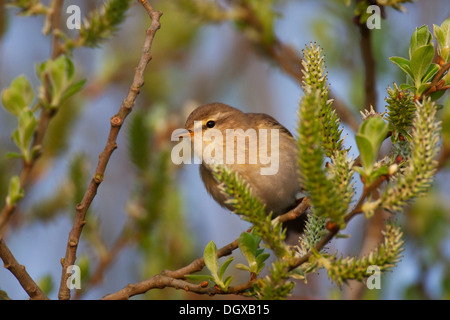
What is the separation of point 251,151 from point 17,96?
179 cm

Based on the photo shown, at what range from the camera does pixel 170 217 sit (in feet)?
13.4

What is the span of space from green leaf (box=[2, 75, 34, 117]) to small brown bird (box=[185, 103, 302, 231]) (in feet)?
4.47

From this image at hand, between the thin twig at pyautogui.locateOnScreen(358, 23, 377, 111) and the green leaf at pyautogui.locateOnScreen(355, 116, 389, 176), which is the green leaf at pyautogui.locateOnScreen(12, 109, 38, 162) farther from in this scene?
the thin twig at pyautogui.locateOnScreen(358, 23, 377, 111)

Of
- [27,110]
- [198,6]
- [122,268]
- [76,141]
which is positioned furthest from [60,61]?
[76,141]

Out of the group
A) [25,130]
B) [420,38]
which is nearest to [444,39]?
[420,38]

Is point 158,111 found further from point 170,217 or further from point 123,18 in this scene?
point 123,18

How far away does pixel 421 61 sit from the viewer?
5.87 ft

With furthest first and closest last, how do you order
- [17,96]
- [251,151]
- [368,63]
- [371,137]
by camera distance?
[251,151] < [368,63] < [17,96] < [371,137]

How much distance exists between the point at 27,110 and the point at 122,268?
3555 mm

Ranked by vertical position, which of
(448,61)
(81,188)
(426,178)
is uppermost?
(448,61)

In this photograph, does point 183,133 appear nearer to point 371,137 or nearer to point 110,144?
point 110,144

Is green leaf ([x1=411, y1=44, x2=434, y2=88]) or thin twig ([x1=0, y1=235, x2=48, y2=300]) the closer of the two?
green leaf ([x1=411, y1=44, x2=434, y2=88])

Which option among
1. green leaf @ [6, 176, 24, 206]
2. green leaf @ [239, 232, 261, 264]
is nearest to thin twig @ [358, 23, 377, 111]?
green leaf @ [239, 232, 261, 264]

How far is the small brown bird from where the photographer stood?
362cm
